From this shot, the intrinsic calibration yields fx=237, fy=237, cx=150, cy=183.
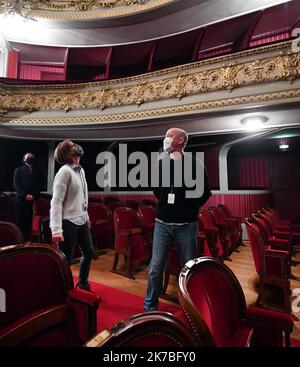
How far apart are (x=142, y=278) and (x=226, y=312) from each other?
4.71 ft

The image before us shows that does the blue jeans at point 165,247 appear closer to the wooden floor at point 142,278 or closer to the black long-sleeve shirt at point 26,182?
the wooden floor at point 142,278

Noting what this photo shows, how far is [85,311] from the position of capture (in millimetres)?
766

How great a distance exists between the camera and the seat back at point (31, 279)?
713 mm

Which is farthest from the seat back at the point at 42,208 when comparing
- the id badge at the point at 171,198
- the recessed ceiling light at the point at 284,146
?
the recessed ceiling light at the point at 284,146

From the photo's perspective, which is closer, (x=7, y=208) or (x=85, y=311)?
(x=85, y=311)

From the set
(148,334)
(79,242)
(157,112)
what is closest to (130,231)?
(79,242)

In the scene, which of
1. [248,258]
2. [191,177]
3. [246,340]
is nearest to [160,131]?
[248,258]

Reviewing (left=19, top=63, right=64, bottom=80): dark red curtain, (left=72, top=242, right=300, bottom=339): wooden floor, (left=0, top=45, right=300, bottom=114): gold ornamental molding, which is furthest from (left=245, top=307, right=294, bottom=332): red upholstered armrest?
(left=19, top=63, right=64, bottom=80): dark red curtain

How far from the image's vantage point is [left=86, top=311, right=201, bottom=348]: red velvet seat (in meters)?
0.35

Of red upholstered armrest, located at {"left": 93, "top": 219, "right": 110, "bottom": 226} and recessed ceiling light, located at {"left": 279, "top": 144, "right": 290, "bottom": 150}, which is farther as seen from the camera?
recessed ceiling light, located at {"left": 279, "top": 144, "right": 290, "bottom": 150}

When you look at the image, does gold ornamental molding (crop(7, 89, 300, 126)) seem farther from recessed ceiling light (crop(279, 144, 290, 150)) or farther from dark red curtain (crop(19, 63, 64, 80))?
recessed ceiling light (crop(279, 144, 290, 150))

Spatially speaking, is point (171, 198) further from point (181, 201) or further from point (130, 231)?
point (130, 231)
